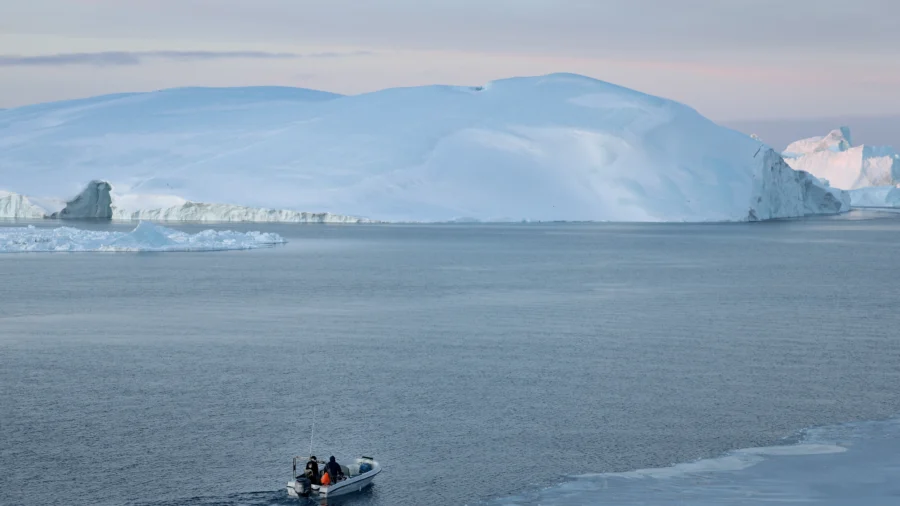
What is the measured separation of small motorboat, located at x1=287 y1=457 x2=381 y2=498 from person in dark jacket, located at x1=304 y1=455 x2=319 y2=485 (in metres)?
0.04

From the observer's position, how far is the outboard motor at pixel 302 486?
11805mm

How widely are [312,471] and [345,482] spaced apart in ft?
1.23

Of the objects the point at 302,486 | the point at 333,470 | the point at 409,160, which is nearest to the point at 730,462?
the point at 333,470

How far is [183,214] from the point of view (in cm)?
7425

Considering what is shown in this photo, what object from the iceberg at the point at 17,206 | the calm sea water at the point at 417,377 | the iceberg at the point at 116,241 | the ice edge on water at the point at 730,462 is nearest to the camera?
the ice edge on water at the point at 730,462

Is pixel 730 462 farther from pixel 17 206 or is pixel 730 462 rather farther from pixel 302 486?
pixel 17 206

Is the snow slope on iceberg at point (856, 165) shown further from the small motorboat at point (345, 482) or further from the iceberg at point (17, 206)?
the small motorboat at point (345, 482)

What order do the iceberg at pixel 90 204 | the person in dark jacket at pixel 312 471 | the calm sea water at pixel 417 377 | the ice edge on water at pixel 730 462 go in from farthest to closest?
the iceberg at pixel 90 204
the calm sea water at pixel 417 377
the ice edge on water at pixel 730 462
the person in dark jacket at pixel 312 471

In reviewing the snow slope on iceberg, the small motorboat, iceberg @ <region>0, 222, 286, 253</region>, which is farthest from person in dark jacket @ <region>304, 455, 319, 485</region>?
the snow slope on iceberg

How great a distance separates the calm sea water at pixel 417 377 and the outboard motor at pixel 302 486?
258mm

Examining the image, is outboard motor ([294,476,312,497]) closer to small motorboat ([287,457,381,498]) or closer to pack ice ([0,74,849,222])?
small motorboat ([287,457,381,498])

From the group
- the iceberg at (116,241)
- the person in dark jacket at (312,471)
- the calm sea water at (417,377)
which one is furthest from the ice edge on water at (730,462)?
the iceberg at (116,241)

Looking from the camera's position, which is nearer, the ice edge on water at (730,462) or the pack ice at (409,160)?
the ice edge on water at (730,462)

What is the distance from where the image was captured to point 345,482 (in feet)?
39.5
